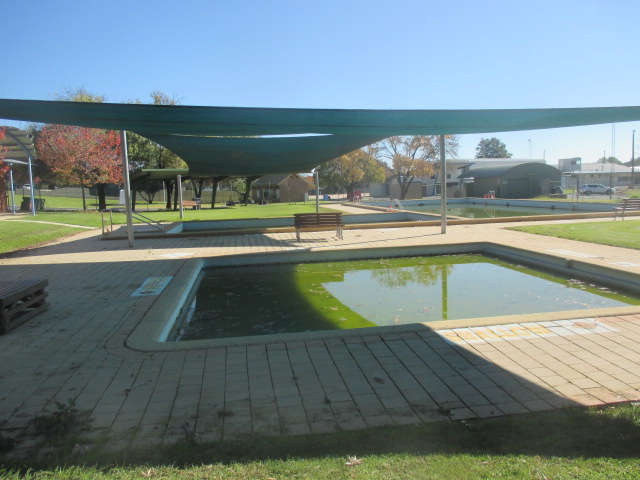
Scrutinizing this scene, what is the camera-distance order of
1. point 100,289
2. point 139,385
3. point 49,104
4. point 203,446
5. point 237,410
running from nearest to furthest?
1. point 203,446
2. point 237,410
3. point 139,385
4. point 49,104
5. point 100,289

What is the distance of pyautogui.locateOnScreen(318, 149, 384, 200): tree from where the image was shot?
129ft

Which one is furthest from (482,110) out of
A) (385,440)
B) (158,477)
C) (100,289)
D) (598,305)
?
(100,289)

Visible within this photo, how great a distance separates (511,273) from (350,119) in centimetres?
442

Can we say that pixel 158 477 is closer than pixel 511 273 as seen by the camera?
Yes

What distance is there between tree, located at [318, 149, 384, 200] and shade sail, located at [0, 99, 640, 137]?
32.5 metres

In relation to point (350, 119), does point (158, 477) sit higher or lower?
lower

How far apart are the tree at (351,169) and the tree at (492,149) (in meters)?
77.2

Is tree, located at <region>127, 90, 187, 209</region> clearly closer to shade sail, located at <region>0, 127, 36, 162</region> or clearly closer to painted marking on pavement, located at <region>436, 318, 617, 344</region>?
shade sail, located at <region>0, 127, 36, 162</region>

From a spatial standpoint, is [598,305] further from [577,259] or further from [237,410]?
[237,410]

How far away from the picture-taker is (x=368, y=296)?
6.94 meters

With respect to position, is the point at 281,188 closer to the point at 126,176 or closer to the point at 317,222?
the point at 317,222

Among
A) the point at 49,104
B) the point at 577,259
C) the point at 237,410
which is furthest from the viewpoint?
the point at 577,259

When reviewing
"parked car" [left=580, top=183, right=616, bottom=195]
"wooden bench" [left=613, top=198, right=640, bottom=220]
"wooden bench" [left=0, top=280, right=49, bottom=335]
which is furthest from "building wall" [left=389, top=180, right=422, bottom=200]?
"wooden bench" [left=0, top=280, right=49, bottom=335]

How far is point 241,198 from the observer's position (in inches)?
1684
